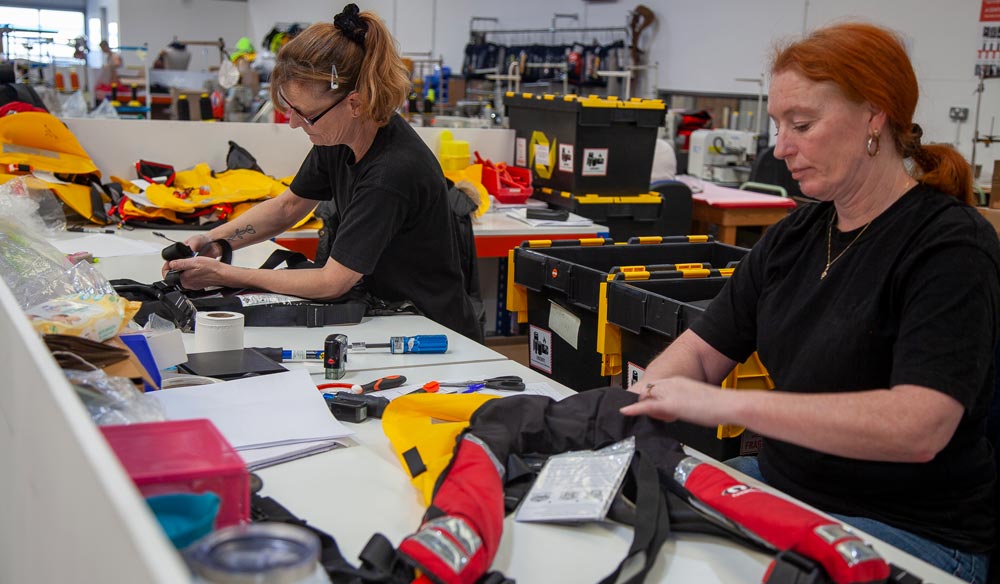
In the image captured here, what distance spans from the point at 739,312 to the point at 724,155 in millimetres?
4883

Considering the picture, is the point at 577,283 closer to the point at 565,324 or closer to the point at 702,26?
the point at 565,324

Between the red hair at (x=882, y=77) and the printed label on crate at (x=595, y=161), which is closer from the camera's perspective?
the red hair at (x=882, y=77)

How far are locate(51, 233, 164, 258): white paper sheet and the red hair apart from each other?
6.90 ft

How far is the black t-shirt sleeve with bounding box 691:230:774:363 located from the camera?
5.33 feet

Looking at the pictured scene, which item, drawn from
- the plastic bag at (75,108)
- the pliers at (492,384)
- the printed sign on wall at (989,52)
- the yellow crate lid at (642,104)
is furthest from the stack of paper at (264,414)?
the printed sign on wall at (989,52)

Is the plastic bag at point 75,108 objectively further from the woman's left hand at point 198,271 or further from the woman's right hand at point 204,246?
the woman's left hand at point 198,271

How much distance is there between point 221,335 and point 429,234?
68 centimetres

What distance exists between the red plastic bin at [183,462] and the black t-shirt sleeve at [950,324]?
858 mm

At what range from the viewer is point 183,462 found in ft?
3.25

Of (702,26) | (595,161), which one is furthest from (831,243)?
(702,26)

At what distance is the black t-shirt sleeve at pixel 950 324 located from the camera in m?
1.21

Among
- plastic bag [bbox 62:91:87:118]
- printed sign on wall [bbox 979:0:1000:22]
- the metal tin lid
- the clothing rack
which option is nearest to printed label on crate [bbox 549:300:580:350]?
the metal tin lid

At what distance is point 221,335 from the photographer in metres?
1.85

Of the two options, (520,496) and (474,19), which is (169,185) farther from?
(474,19)
